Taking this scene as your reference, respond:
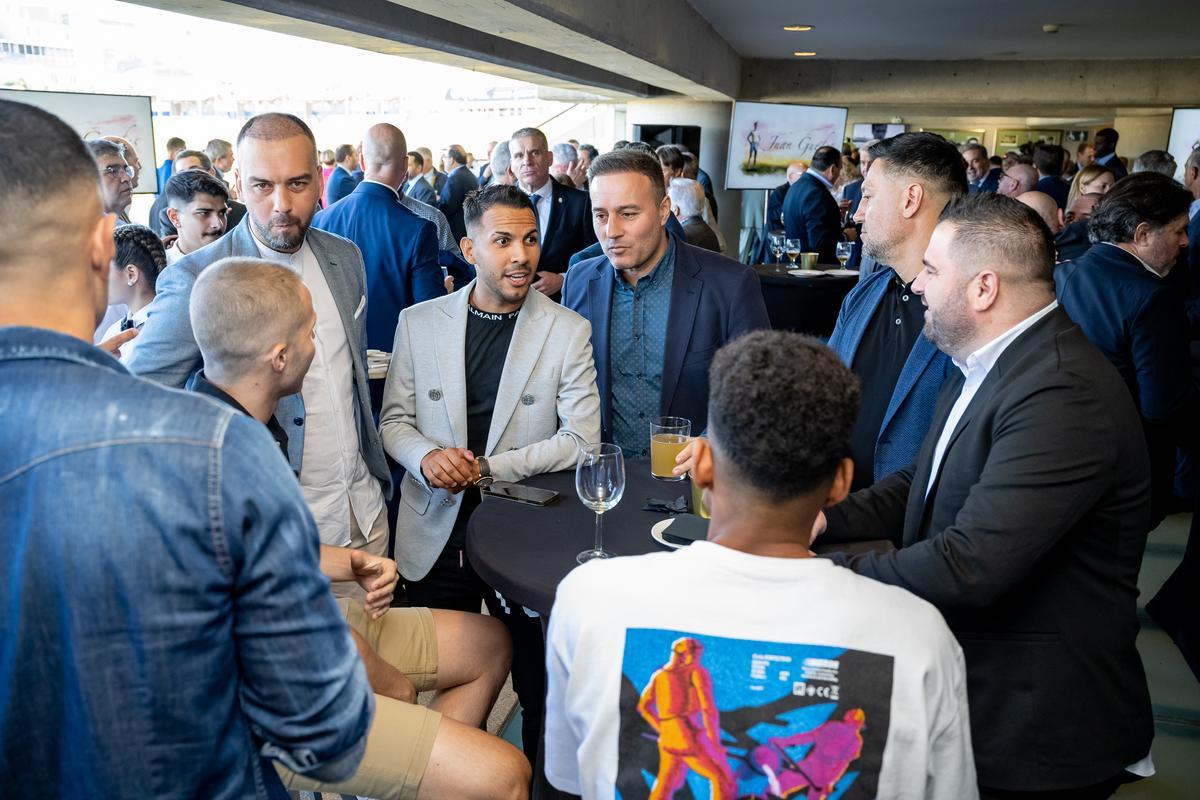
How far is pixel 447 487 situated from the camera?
225 cm

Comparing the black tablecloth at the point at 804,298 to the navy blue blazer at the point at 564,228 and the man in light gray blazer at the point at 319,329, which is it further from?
the man in light gray blazer at the point at 319,329

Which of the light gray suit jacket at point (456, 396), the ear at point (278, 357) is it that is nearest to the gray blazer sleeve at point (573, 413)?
the light gray suit jacket at point (456, 396)

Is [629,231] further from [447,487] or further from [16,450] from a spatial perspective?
[16,450]

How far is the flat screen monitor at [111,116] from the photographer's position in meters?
4.55

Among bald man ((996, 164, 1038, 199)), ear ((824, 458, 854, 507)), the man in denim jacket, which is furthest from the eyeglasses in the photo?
bald man ((996, 164, 1038, 199))

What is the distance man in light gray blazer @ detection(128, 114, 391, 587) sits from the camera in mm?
2293

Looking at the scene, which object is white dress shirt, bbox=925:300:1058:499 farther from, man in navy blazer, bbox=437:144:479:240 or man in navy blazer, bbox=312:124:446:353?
man in navy blazer, bbox=437:144:479:240

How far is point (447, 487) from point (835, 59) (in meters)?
13.5

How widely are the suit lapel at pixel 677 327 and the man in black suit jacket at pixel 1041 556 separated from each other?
1.23 metres

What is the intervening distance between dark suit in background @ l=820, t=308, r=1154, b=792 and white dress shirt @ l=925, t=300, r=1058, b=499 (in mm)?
66

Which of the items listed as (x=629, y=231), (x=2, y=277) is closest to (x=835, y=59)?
(x=629, y=231)

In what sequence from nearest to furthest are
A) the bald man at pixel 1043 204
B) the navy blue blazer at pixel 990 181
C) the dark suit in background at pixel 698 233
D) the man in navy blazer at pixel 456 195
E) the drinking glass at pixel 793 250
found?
the bald man at pixel 1043 204 → the dark suit in background at pixel 698 233 → the drinking glass at pixel 793 250 → the man in navy blazer at pixel 456 195 → the navy blue blazer at pixel 990 181

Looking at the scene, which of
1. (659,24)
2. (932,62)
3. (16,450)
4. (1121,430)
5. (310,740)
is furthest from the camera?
(932,62)

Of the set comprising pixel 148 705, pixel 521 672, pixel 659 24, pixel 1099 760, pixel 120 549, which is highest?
pixel 659 24
